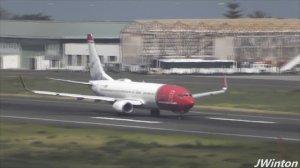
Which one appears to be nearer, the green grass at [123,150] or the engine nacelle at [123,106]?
the green grass at [123,150]

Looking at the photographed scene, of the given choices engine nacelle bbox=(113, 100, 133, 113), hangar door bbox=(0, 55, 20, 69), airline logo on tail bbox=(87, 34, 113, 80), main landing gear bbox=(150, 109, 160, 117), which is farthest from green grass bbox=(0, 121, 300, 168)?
hangar door bbox=(0, 55, 20, 69)

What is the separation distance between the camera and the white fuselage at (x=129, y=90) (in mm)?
58509

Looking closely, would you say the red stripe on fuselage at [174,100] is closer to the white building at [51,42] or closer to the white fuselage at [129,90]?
the white fuselage at [129,90]

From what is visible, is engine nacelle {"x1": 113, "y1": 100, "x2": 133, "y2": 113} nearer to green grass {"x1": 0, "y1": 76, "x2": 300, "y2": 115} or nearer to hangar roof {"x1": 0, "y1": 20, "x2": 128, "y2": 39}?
green grass {"x1": 0, "y1": 76, "x2": 300, "y2": 115}

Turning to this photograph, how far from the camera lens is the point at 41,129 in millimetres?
46375

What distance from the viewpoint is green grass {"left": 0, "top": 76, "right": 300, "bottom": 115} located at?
6855 cm

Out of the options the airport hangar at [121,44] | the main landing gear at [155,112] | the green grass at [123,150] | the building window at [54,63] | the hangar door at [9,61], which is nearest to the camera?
the green grass at [123,150]

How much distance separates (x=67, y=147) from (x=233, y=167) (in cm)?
950

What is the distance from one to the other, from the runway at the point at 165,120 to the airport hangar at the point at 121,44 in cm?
5503

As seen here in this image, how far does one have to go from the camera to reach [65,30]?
5955 inches

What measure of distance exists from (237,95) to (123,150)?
1851 inches

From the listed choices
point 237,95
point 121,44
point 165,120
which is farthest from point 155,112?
point 121,44

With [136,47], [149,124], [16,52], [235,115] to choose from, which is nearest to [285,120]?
[235,115]

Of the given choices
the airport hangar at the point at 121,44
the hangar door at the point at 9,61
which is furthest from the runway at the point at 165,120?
the hangar door at the point at 9,61
